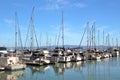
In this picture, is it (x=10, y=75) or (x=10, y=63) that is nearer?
(x=10, y=75)

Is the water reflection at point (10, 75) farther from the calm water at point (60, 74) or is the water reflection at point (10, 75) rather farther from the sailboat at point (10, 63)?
the sailboat at point (10, 63)

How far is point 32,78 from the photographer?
1651 inches

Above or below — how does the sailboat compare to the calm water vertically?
above

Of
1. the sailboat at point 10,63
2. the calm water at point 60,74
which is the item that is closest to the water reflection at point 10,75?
the calm water at point 60,74

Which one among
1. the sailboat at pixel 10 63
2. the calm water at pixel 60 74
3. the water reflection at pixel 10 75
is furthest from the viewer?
the sailboat at pixel 10 63

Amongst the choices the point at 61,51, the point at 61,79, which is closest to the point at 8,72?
the point at 61,79

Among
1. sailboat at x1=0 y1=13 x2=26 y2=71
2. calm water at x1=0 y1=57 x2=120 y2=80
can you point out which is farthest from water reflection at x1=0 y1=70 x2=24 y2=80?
sailboat at x1=0 y1=13 x2=26 y2=71

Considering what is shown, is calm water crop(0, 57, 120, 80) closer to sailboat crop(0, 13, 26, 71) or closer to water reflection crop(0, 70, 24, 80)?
water reflection crop(0, 70, 24, 80)

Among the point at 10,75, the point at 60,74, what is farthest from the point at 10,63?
the point at 60,74

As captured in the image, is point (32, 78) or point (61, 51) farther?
point (61, 51)

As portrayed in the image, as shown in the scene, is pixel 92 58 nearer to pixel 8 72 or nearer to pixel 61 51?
pixel 61 51

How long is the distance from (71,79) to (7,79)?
906 centimetres

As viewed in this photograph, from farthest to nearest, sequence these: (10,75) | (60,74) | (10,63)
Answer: (10,63) → (60,74) → (10,75)

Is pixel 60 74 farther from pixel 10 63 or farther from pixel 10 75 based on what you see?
pixel 10 63
